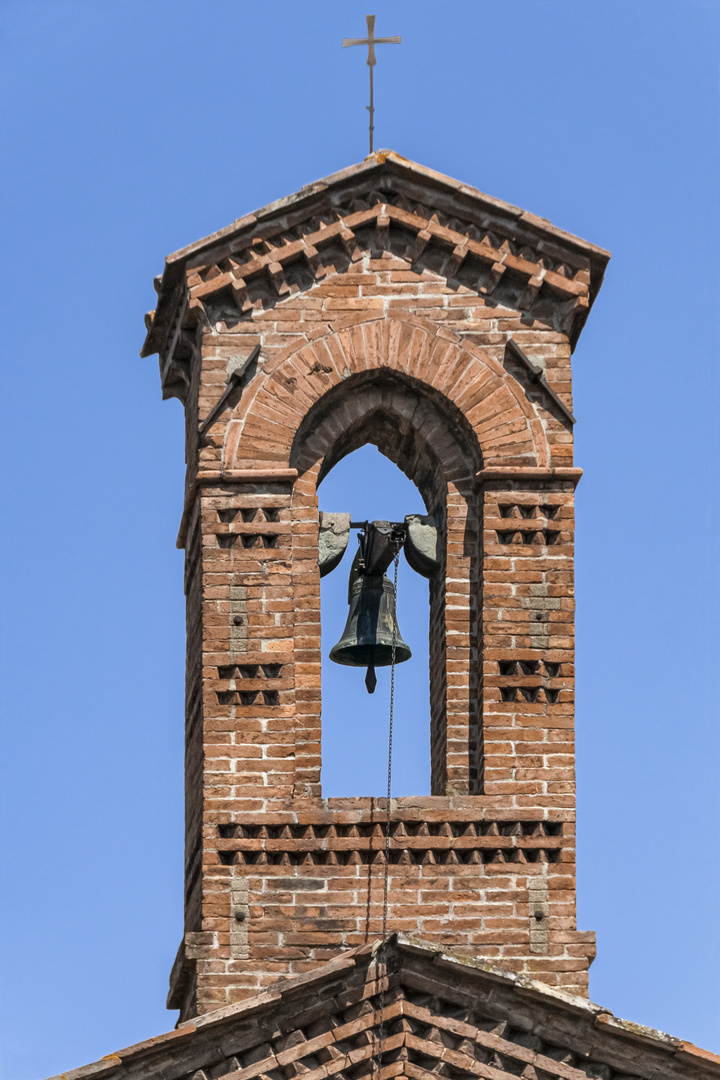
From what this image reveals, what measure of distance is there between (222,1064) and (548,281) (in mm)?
5698

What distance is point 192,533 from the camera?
1747 cm

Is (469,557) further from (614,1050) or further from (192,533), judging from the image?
(614,1050)

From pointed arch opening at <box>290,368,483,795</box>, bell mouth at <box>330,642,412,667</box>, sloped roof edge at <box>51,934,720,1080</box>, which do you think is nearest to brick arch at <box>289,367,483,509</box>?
pointed arch opening at <box>290,368,483,795</box>

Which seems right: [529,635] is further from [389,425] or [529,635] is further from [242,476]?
[242,476]

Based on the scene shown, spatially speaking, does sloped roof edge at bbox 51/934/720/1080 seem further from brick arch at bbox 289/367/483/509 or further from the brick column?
brick arch at bbox 289/367/483/509

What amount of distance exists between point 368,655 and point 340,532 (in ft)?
2.74

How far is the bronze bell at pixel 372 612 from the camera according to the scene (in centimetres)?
1716

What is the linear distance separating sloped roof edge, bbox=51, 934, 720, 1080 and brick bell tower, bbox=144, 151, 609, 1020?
14.1 inches

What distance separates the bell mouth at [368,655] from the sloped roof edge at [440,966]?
264 cm

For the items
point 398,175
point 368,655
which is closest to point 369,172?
point 398,175

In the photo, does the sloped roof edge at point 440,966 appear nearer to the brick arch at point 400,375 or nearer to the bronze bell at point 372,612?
the bronze bell at point 372,612

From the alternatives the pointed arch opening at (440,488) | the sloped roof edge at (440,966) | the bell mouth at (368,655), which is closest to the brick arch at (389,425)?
the pointed arch opening at (440,488)

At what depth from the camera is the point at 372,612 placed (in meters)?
17.2

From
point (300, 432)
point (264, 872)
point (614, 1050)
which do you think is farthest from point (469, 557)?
point (614, 1050)
